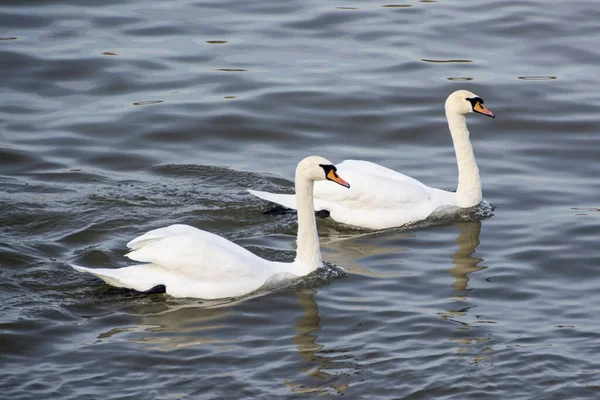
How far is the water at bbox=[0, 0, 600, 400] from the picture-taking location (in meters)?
8.24

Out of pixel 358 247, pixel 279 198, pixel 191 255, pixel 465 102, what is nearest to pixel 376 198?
pixel 358 247

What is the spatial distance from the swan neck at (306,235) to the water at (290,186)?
203 mm

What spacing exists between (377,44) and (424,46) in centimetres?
75

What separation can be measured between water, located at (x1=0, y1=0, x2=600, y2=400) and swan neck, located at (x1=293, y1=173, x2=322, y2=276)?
20 centimetres

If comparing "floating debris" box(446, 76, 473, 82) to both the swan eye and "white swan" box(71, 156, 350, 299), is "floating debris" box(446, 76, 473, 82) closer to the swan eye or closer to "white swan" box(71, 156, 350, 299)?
the swan eye

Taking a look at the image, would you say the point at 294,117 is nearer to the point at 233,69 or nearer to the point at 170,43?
the point at 233,69

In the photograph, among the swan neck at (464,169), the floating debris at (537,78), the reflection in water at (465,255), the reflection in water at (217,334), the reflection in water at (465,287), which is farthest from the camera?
the floating debris at (537,78)

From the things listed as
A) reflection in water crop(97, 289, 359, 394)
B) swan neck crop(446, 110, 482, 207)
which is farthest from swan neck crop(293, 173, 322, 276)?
swan neck crop(446, 110, 482, 207)

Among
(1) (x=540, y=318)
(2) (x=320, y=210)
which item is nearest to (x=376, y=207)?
(2) (x=320, y=210)

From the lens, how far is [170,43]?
59.4 feet

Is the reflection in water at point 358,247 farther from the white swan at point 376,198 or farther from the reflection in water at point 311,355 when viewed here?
the reflection in water at point 311,355

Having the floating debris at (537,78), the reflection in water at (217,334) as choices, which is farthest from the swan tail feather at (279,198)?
the floating debris at (537,78)

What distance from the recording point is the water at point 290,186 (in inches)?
324

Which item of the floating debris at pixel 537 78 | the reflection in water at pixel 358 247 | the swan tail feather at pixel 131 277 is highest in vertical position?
the floating debris at pixel 537 78
